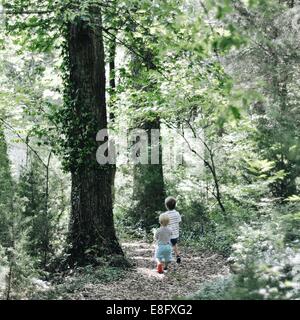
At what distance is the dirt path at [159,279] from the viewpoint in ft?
27.6

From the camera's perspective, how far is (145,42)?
36.4 feet

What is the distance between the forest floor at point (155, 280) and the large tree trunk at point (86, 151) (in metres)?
0.94

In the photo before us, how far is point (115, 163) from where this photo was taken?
35.9 ft

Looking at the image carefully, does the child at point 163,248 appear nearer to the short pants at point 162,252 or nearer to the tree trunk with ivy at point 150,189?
the short pants at point 162,252

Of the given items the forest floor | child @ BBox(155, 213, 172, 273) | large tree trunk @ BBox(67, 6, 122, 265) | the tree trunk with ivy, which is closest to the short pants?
child @ BBox(155, 213, 172, 273)

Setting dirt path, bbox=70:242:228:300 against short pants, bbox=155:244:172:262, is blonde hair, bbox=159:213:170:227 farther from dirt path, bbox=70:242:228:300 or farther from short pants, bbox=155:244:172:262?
dirt path, bbox=70:242:228:300

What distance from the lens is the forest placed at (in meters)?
7.05

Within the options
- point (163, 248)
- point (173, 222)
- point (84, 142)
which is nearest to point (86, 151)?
point (84, 142)

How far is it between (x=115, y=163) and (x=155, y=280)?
279 cm

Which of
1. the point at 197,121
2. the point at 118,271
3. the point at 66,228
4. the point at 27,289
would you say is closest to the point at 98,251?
the point at 118,271

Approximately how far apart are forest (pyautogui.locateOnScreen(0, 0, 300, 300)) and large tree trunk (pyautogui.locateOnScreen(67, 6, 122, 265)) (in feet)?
0.07

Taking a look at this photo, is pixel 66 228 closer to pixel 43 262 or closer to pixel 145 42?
pixel 43 262

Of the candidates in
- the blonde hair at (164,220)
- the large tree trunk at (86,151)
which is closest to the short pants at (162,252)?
the blonde hair at (164,220)

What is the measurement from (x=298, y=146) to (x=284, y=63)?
30.3 feet
